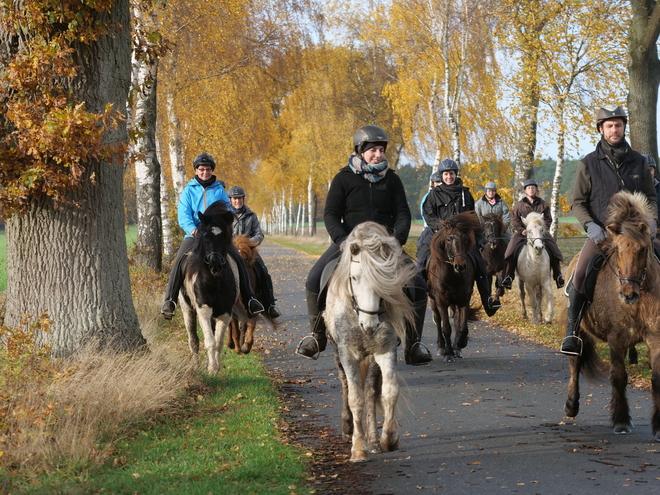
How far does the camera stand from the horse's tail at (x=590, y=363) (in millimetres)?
7793

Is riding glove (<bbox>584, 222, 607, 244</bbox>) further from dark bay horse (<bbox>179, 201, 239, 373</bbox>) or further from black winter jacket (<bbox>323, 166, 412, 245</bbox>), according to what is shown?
dark bay horse (<bbox>179, 201, 239, 373</bbox>)

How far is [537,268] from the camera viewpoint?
15.1m

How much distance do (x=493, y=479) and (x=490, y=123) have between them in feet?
82.6

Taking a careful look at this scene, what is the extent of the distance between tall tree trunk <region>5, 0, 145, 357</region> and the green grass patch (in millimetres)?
1589

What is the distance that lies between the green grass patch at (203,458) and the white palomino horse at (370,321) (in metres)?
0.69

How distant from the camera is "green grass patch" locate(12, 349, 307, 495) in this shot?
5.39 m

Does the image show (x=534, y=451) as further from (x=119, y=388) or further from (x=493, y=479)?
(x=119, y=388)

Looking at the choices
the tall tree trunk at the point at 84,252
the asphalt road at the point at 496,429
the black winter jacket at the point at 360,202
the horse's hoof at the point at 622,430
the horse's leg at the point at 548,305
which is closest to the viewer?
the asphalt road at the point at 496,429

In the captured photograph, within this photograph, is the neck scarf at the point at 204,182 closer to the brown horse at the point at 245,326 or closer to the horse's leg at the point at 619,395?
the brown horse at the point at 245,326

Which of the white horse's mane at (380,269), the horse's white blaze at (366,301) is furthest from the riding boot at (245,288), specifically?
the horse's white blaze at (366,301)

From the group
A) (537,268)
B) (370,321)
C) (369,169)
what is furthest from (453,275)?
(370,321)

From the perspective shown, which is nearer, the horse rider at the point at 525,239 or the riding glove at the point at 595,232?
the riding glove at the point at 595,232

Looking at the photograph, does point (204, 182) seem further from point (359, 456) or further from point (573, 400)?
point (573, 400)

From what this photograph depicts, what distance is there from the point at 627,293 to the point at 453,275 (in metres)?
4.85
